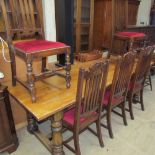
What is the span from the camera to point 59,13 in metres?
2.32

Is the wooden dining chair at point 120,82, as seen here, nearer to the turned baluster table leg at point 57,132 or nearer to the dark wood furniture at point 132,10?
the turned baluster table leg at point 57,132

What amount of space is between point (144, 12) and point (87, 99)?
4867 millimetres

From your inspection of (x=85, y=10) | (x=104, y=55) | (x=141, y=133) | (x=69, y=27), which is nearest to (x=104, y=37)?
(x=104, y=55)

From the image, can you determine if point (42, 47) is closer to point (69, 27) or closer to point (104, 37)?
point (69, 27)

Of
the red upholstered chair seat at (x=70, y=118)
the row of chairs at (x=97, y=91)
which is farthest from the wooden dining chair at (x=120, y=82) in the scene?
the red upholstered chair seat at (x=70, y=118)

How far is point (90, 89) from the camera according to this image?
1.47 m

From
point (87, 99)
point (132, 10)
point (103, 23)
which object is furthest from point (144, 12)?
point (87, 99)

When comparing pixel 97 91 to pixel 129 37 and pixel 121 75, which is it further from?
pixel 129 37

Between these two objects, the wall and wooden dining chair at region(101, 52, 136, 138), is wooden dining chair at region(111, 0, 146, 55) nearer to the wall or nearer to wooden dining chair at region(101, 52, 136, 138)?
wooden dining chair at region(101, 52, 136, 138)

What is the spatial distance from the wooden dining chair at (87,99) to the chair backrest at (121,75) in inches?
9.8

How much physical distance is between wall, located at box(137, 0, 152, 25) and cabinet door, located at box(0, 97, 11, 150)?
4798mm

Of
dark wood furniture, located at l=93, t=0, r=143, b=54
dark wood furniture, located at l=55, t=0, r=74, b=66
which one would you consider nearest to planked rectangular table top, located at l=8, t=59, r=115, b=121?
dark wood furniture, located at l=55, t=0, r=74, b=66

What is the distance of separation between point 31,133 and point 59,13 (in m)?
Answer: 1.61

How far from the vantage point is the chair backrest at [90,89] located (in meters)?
1.35
